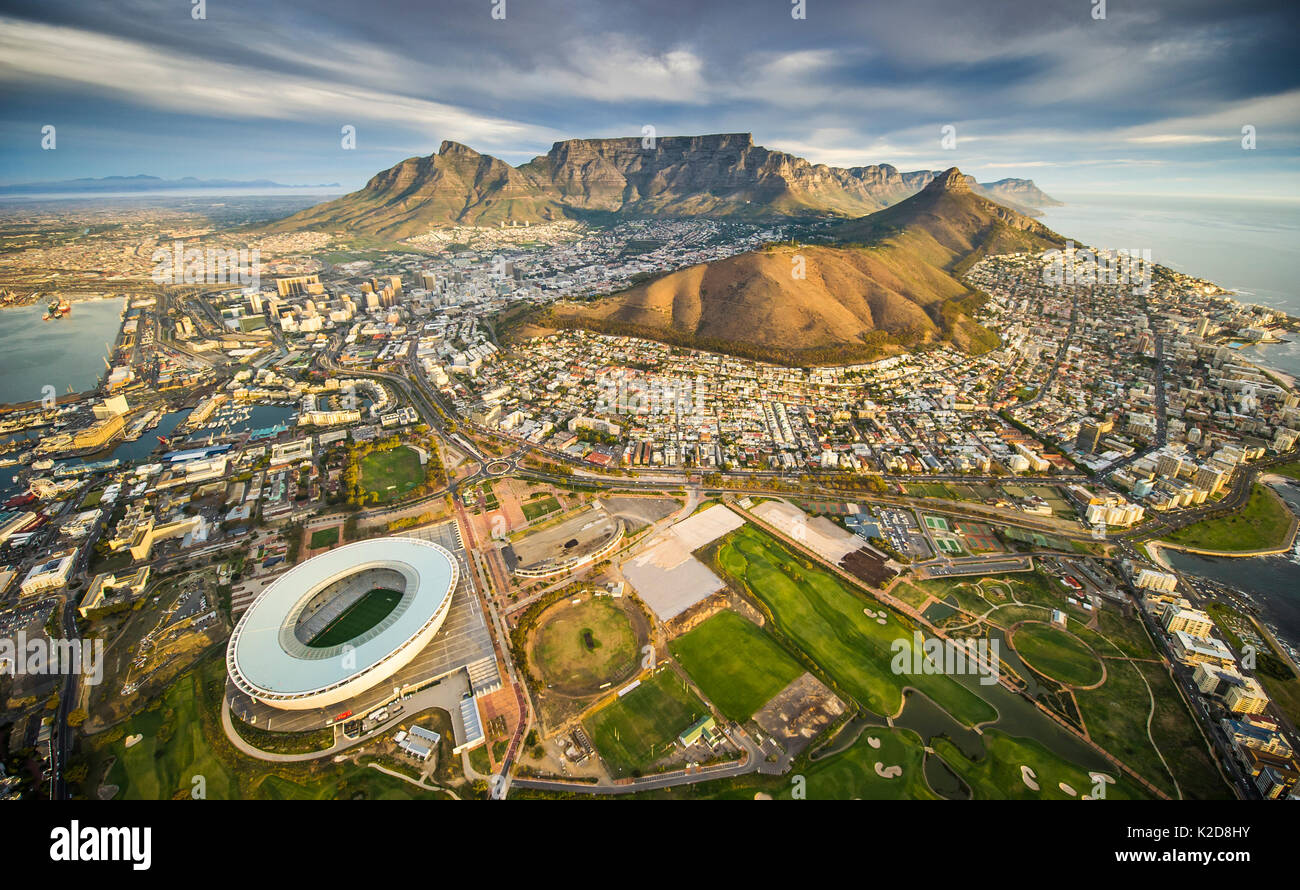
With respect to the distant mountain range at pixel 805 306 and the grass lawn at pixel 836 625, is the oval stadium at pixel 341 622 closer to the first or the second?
the grass lawn at pixel 836 625

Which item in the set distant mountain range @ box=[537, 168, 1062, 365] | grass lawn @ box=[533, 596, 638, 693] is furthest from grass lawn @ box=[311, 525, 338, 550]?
distant mountain range @ box=[537, 168, 1062, 365]

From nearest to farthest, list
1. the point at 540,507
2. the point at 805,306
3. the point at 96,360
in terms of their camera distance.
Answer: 1. the point at 540,507
2. the point at 96,360
3. the point at 805,306

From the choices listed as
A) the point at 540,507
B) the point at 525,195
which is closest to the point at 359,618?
the point at 540,507

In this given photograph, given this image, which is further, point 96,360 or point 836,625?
point 96,360

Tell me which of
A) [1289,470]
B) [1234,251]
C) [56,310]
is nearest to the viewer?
[1289,470]

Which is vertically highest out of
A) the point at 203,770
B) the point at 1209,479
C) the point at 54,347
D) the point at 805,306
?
the point at 805,306

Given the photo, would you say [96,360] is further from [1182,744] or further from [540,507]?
[1182,744]

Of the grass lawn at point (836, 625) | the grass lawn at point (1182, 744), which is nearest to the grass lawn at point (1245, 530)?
the grass lawn at point (1182, 744)

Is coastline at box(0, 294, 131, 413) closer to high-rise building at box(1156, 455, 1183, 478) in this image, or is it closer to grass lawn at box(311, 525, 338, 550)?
grass lawn at box(311, 525, 338, 550)
